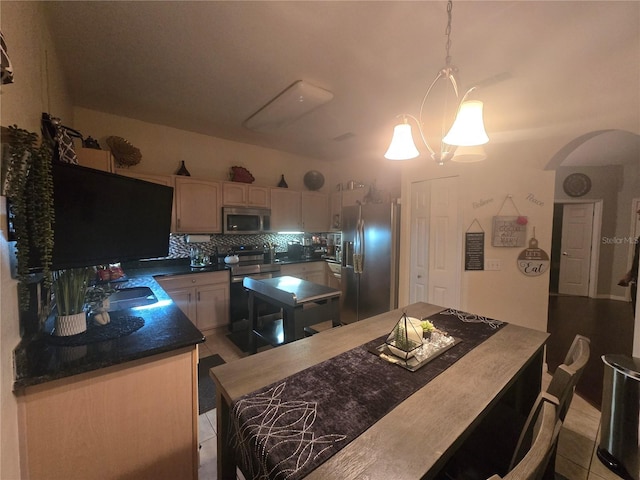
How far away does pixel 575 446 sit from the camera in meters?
1.72

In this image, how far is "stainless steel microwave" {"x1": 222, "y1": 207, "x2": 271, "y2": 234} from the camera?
3.71m

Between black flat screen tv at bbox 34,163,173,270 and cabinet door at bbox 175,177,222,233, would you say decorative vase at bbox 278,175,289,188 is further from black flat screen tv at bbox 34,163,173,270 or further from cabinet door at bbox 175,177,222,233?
black flat screen tv at bbox 34,163,173,270

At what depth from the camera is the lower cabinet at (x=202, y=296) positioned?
312 centimetres

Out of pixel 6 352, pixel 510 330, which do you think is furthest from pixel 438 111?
pixel 6 352

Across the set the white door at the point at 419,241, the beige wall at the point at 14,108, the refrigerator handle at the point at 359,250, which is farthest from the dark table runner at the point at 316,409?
the refrigerator handle at the point at 359,250

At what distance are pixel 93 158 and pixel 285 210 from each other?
2576mm

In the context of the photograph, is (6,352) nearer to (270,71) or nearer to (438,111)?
(270,71)

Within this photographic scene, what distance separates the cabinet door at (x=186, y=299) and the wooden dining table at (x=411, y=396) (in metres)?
2.29

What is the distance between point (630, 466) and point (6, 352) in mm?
3037

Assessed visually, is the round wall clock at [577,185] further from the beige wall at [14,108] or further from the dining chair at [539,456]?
the beige wall at [14,108]

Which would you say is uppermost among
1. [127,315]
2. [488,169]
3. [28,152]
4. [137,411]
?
[488,169]

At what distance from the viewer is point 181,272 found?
3178mm

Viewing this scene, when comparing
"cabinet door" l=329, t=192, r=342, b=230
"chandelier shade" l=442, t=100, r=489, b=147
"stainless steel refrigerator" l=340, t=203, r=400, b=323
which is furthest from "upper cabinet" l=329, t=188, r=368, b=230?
"chandelier shade" l=442, t=100, r=489, b=147

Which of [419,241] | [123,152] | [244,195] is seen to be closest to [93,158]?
[123,152]
